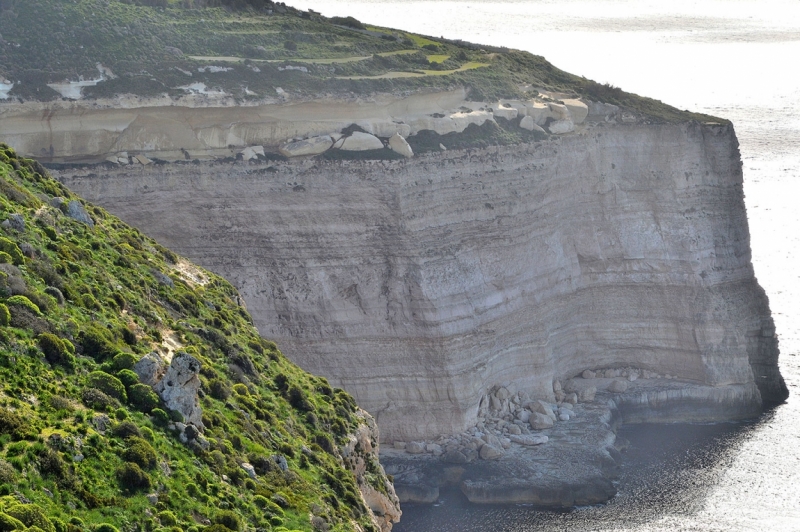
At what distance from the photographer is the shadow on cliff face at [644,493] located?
44.4 m

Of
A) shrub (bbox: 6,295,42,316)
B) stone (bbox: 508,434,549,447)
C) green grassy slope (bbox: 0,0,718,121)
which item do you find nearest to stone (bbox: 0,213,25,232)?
shrub (bbox: 6,295,42,316)

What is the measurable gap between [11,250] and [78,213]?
18.2 feet

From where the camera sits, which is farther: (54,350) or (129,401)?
(129,401)

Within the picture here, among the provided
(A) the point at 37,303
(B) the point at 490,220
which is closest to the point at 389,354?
(B) the point at 490,220

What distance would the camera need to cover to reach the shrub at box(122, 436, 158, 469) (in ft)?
74.4

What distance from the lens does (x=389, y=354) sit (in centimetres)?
4834

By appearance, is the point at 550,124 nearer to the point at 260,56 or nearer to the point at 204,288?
the point at 260,56

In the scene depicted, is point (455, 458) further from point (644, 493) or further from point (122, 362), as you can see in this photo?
point (122, 362)

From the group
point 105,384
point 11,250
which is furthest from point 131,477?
point 11,250

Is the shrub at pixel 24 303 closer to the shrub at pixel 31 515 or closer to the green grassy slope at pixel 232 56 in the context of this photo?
the shrub at pixel 31 515

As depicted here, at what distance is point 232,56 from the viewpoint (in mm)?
50719

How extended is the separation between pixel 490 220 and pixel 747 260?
12978mm

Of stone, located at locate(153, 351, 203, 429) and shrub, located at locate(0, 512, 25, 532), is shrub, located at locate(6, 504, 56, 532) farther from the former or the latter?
stone, located at locate(153, 351, 203, 429)

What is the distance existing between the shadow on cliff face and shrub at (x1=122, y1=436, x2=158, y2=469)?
2167 cm
